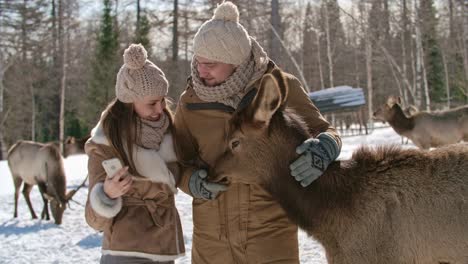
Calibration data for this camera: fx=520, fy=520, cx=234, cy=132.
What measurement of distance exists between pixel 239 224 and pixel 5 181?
1738 cm

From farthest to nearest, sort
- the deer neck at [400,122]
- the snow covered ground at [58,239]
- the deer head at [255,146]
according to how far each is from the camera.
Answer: the deer neck at [400,122]
the snow covered ground at [58,239]
the deer head at [255,146]

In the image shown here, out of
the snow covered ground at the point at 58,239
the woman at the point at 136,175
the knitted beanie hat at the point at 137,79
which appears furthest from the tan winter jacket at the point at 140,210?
the snow covered ground at the point at 58,239

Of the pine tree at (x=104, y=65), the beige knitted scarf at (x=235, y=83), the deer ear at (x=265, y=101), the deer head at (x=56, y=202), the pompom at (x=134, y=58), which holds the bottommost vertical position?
the deer head at (x=56, y=202)

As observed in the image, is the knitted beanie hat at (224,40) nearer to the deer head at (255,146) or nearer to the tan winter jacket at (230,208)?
the tan winter jacket at (230,208)

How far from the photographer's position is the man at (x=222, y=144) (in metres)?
3.48

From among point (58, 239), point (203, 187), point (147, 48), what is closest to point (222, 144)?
point (203, 187)

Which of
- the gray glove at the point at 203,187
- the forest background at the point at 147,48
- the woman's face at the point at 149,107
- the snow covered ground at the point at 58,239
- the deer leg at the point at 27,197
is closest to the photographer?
the gray glove at the point at 203,187

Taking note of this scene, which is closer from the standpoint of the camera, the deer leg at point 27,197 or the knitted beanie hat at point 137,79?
the knitted beanie hat at point 137,79

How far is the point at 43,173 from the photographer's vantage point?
12.9m

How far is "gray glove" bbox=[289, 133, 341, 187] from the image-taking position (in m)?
3.25

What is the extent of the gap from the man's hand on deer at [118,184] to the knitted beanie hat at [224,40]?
38.2 inches

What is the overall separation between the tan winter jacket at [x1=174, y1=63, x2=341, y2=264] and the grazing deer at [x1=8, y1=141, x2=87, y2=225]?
342 inches

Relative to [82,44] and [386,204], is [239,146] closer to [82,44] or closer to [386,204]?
[386,204]

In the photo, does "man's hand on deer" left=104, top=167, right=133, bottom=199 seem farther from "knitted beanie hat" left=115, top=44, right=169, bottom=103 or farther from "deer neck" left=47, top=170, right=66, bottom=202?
"deer neck" left=47, top=170, right=66, bottom=202
